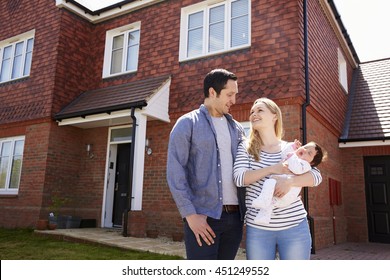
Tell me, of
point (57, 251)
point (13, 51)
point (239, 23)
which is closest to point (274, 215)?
point (57, 251)

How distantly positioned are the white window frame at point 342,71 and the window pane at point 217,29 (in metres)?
4.66

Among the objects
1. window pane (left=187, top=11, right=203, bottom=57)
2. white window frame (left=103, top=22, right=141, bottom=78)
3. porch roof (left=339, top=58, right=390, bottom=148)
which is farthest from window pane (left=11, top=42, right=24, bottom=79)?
porch roof (left=339, top=58, right=390, bottom=148)

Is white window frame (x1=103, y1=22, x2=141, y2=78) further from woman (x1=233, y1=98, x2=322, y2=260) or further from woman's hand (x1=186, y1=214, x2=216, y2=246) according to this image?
woman's hand (x1=186, y1=214, x2=216, y2=246)

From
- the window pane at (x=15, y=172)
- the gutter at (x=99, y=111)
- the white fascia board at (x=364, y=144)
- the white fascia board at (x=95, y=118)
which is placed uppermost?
the gutter at (x=99, y=111)

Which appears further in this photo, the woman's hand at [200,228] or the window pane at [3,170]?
the window pane at [3,170]

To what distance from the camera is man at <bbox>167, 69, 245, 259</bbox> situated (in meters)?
2.24

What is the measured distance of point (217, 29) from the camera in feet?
28.4

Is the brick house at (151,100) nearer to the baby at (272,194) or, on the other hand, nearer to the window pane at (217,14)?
the window pane at (217,14)

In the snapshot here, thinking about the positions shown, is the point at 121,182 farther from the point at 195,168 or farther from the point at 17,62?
the point at 195,168

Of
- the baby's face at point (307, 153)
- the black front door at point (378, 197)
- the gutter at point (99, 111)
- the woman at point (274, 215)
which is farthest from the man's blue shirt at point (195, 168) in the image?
the black front door at point (378, 197)

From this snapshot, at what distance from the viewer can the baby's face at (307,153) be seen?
2.44 metres

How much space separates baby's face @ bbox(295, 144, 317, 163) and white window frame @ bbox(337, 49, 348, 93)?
9.66 m
